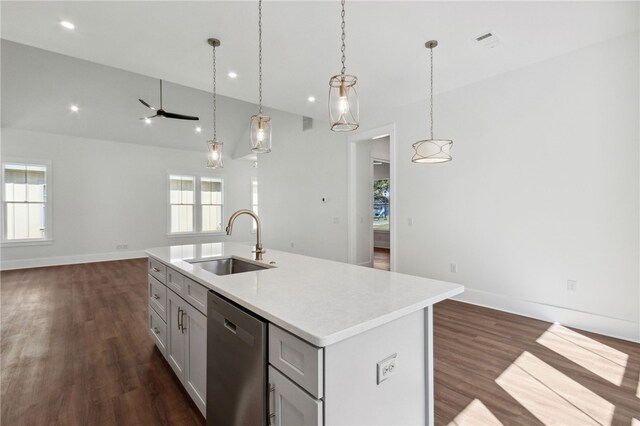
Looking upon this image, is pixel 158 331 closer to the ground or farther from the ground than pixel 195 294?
closer to the ground

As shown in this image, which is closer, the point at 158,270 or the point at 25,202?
the point at 158,270

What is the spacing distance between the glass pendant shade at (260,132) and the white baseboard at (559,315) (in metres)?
3.18

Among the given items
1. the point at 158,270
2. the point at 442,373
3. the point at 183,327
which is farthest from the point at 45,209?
the point at 442,373

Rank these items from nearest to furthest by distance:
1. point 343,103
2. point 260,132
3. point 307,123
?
1. point 343,103
2. point 260,132
3. point 307,123

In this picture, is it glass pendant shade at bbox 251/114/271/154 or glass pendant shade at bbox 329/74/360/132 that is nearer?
glass pendant shade at bbox 329/74/360/132

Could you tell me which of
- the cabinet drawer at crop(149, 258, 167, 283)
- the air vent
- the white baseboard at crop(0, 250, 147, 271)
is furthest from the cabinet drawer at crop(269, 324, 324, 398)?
the white baseboard at crop(0, 250, 147, 271)

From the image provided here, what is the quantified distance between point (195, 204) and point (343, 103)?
8182 mm

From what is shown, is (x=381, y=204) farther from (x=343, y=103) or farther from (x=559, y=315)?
(x=343, y=103)

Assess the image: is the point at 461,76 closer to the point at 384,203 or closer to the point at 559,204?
the point at 559,204

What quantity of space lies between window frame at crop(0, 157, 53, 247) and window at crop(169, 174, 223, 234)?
2.56 metres

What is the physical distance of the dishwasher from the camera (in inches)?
45.6

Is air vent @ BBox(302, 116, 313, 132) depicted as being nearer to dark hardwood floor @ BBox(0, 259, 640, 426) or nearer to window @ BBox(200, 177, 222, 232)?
window @ BBox(200, 177, 222, 232)

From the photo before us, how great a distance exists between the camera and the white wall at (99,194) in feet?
21.9

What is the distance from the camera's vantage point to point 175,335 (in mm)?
2105
